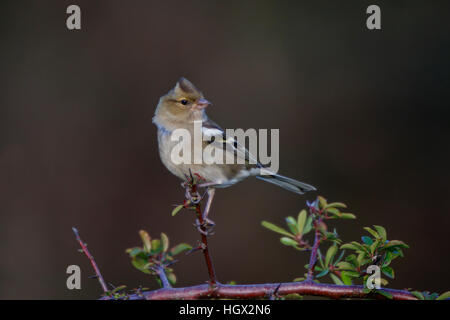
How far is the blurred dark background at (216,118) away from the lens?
4621mm

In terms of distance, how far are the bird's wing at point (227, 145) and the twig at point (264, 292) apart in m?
1.19

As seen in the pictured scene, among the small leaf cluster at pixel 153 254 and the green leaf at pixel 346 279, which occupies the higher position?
the small leaf cluster at pixel 153 254

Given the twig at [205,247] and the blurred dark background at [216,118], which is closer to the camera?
the twig at [205,247]

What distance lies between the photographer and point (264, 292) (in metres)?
1.72

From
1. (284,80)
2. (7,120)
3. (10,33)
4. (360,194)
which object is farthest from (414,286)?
(10,33)

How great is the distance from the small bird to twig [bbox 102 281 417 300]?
0.96m

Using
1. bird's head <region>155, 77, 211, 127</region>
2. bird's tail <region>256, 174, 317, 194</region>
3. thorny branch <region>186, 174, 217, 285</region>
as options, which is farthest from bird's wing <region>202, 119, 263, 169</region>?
thorny branch <region>186, 174, 217, 285</region>

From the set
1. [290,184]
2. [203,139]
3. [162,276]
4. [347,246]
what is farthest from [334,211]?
[290,184]

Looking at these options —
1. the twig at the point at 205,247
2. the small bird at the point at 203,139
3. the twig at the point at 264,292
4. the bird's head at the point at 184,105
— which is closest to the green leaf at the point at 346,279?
the twig at the point at 264,292

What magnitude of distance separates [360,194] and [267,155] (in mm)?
1804

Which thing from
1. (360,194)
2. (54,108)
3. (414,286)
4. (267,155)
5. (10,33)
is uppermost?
(10,33)

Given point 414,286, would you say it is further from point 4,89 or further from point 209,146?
point 4,89

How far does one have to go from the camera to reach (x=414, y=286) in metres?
4.26

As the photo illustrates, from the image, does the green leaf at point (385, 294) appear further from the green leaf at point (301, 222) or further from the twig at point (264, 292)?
the green leaf at point (301, 222)
